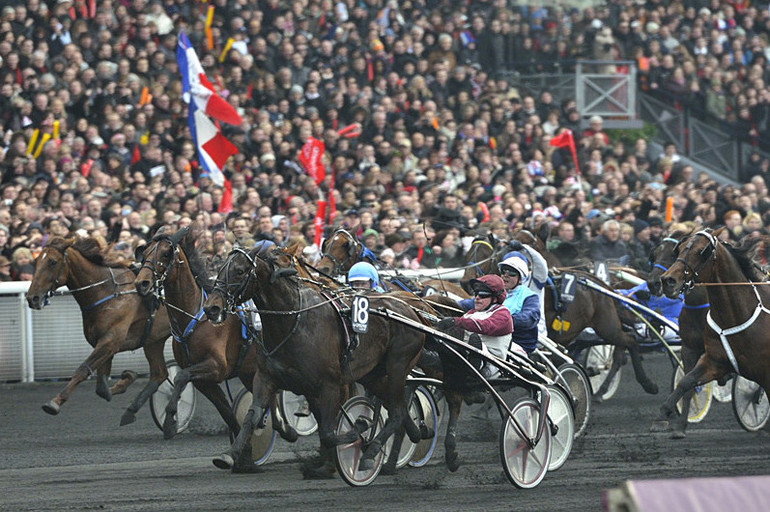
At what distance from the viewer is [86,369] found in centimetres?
1164

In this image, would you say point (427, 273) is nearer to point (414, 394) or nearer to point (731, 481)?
point (414, 394)

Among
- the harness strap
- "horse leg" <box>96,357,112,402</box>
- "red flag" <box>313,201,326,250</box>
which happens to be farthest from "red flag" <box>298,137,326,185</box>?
the harness strap

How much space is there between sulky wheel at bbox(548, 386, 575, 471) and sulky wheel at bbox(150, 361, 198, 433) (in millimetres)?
3896

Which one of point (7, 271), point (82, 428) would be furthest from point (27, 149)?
point (82, 428)

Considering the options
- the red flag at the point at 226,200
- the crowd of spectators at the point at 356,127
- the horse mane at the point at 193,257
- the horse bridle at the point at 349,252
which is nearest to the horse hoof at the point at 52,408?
the horse mane at the point at 193,257

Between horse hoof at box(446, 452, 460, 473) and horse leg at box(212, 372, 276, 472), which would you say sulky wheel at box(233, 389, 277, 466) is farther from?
horse hoof at box(446, 452, 460, 473)

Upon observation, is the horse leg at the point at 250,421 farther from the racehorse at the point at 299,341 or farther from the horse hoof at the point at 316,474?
the horse hoof at the point at 316,474

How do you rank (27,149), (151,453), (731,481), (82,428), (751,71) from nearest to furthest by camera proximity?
1. (731,481)
2. (151,453)
3. (82,428)
4. (27,149)
5. (751,71)

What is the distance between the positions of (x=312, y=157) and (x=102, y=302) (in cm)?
593

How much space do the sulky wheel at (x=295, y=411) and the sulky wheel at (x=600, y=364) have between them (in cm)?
374

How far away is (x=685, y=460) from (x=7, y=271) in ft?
27.4

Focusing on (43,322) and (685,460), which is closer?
(685,460)

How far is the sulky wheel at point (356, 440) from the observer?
8.87 m

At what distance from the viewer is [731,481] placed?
4723mm
